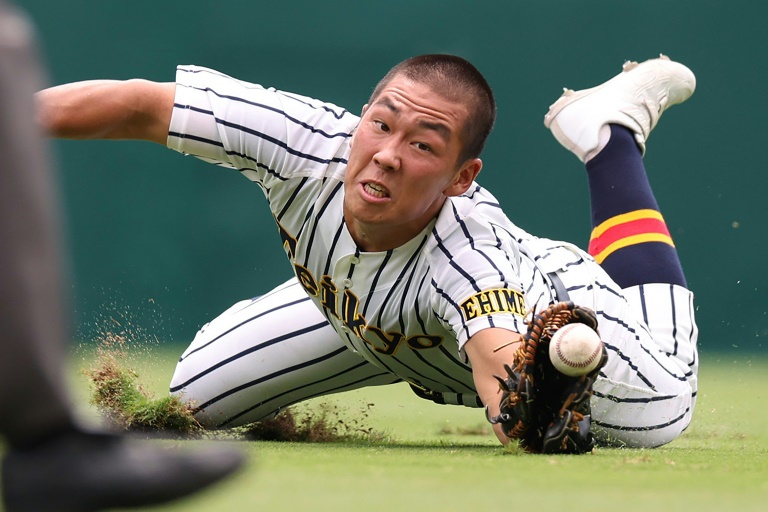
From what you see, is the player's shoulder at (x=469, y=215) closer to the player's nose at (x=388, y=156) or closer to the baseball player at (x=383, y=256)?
the baseball player at (x=383, y=256)

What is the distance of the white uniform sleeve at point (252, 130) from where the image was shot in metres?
2.62

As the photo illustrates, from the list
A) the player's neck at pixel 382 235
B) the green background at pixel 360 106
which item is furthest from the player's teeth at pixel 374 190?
the green background at pixel 360 106

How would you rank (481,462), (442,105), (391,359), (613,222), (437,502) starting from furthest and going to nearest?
(613,222), (391,359), (442,105), (481,462), (437,502)

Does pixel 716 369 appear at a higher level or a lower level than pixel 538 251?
lower

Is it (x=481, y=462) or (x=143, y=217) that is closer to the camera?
(x=481, y=462)

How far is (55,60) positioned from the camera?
232 inches

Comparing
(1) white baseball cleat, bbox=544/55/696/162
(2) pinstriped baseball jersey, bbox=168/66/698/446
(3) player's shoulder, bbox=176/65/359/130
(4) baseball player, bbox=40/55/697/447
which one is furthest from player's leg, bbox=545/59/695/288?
(3) player's shoulder, bbox=176/65/359/130

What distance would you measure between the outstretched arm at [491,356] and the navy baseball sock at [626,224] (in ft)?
4.27

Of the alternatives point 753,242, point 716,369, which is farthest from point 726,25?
point 716,369

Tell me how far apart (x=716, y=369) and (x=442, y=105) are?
12.2 feet

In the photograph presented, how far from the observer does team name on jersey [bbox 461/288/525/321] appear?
95.1 inches

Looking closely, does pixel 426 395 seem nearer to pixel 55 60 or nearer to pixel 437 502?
pixel 437 502

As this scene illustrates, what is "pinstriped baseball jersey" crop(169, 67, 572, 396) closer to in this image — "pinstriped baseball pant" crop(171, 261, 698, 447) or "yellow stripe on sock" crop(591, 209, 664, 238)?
"pinstriped baseball pant" crop(171, 261, 698, 447)

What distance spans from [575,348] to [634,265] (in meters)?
1.39
